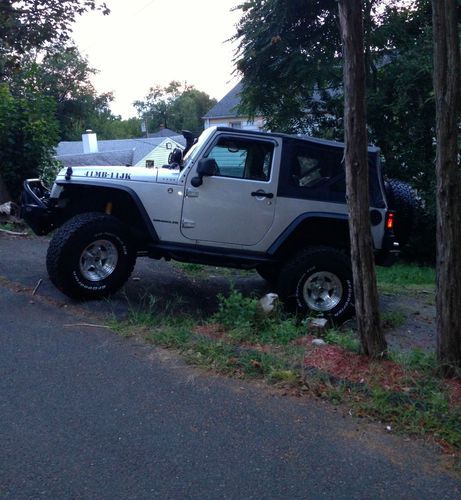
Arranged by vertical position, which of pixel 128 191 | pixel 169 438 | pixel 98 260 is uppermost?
pixel 128 191

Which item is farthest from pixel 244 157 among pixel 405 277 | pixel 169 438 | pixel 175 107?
pixel 175 107

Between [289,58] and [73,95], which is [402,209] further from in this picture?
[73,95]

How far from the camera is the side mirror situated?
22.7 ft

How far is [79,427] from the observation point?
408cm

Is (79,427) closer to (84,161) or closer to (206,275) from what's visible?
(206,275)

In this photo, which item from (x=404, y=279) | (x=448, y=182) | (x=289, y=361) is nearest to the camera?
(x=448, y=182)

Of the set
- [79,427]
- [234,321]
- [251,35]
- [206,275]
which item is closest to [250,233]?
[234,321]

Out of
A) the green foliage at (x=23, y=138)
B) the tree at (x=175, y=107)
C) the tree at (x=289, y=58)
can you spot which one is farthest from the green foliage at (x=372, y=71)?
the tree at (x=175, y=107)

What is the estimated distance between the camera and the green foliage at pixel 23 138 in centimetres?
1269

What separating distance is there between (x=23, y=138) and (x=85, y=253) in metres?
6.92

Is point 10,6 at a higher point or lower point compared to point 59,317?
higher

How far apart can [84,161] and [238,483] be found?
3647cm

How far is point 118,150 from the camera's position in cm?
4881

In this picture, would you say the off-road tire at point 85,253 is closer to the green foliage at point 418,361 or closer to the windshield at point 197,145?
the windshield at point 197,145
